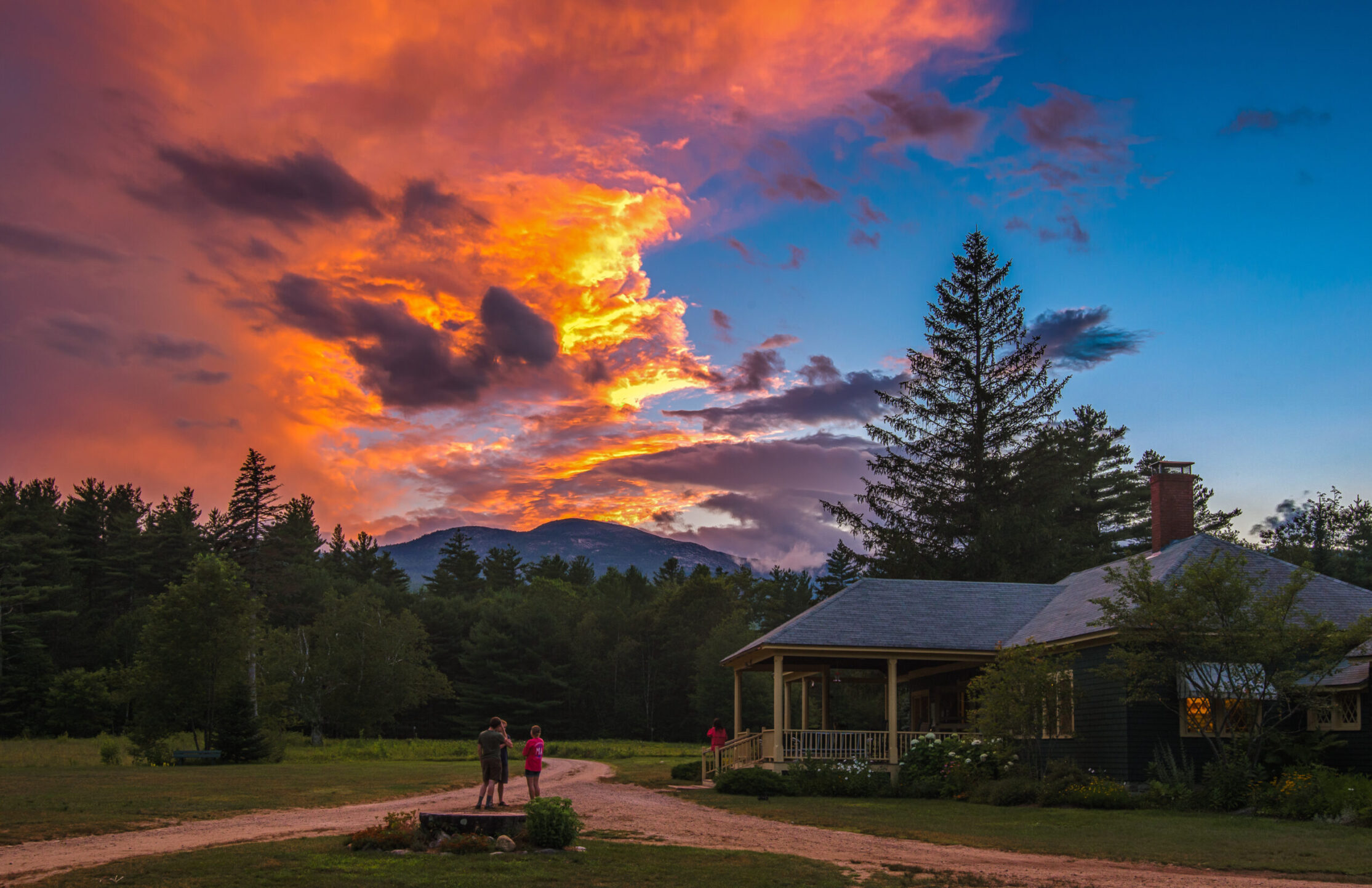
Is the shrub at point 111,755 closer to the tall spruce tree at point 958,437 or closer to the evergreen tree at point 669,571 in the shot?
the tall spruce tree at point 958,437

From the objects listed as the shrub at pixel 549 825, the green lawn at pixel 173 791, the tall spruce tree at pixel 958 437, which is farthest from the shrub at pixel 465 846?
the tall spruce tree at pixel 958 437

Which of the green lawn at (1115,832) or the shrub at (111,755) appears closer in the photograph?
the green lawn at (1115,832)

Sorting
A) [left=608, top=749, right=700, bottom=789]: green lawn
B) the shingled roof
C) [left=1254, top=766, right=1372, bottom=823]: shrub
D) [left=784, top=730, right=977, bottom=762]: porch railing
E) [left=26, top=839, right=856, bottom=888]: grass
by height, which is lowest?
[left=608, top=749, right=700, bottom=789]: green lawn

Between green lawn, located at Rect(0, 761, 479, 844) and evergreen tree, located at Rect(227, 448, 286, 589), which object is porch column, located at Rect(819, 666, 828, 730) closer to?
green lawn, located at Rect(0, 761, 479, 844)

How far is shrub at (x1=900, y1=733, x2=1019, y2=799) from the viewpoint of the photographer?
22547 millimetres

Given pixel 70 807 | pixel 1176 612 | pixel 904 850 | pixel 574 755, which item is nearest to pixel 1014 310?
pixel 574 755

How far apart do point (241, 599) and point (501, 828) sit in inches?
1021

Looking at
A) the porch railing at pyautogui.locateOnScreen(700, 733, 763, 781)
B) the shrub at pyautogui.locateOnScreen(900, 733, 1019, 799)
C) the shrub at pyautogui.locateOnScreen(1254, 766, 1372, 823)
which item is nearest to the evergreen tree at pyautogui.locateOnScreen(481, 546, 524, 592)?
the porch railing at pyautogui.locateOnScreen(700, 733, 763, 781)

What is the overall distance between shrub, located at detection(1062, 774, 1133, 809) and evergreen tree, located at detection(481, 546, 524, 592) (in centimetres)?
8236

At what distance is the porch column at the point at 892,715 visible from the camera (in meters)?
25.4

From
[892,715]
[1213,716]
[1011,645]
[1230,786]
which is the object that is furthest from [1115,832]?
[892,715]

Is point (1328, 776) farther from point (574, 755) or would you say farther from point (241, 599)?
point (574, 755)

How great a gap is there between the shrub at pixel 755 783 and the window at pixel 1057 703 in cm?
573

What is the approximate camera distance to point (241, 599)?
34250 mm
